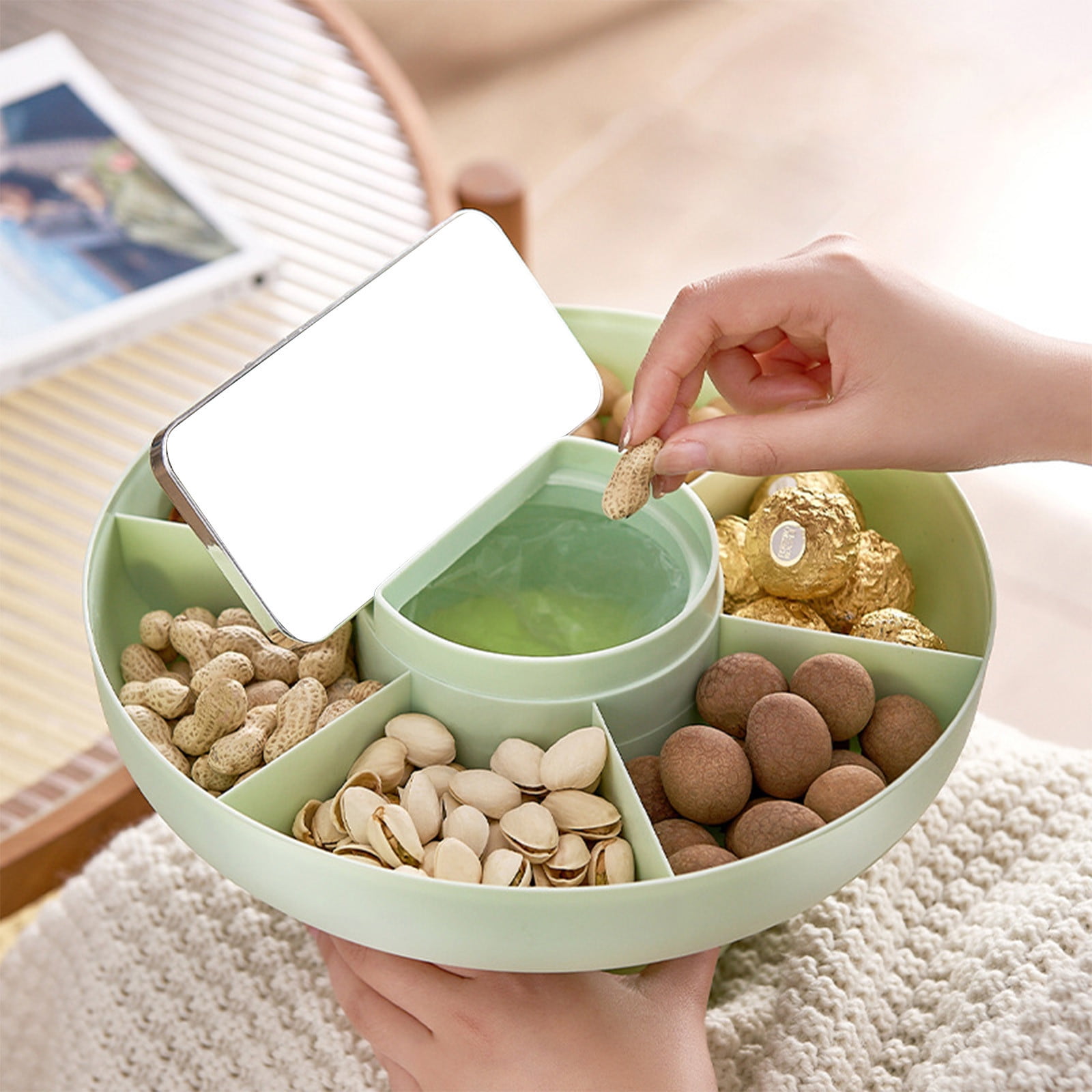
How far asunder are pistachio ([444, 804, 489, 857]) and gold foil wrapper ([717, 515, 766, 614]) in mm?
213

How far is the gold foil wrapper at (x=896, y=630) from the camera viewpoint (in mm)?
729

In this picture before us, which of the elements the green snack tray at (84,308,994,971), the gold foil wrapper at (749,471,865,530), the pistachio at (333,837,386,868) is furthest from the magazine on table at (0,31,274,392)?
the pistachio at (333,837,386,868)

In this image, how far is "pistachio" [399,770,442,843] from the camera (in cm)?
63

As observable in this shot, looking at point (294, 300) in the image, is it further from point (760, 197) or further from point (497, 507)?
point (760, 197)

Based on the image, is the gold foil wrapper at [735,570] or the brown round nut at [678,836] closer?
the brown round nut at [678,836]

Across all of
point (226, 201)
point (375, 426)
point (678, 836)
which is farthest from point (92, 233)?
point (678, 836)

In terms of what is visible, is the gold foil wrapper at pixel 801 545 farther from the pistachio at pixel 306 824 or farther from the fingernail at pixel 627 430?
the pistachio at pixel 306 824

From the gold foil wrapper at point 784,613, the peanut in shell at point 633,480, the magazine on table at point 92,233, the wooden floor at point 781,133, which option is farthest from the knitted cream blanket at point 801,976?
the wooden floor at point 781,133

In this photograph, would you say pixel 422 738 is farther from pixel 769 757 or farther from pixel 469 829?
pixel 769 757

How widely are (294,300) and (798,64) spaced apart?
134 centimetres

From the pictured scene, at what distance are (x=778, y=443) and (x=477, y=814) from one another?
0.74ft

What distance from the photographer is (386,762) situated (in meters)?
0.66

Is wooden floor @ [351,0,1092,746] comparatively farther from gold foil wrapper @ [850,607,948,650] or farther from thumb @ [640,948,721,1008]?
thumb @ [640,948,721,1008]

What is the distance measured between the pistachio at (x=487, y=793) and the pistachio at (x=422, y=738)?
0.07 feet
